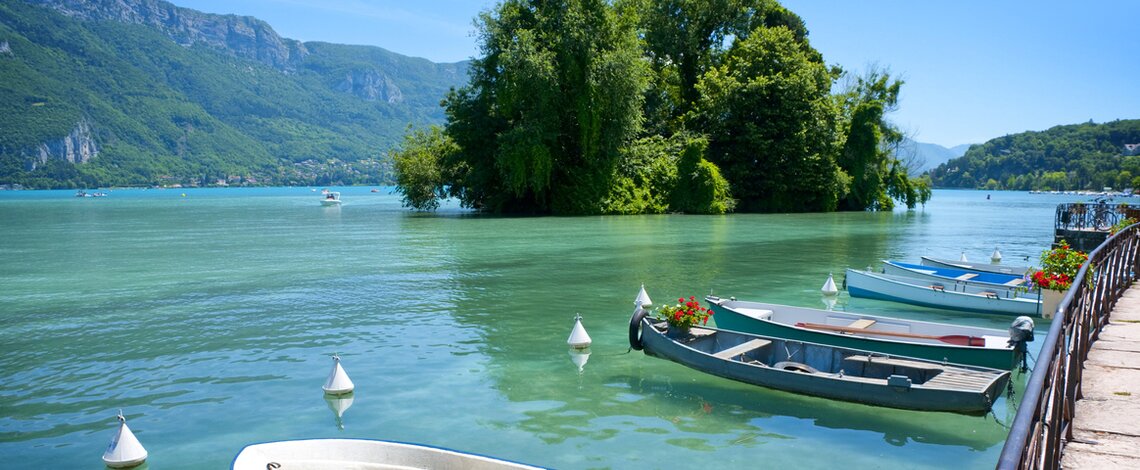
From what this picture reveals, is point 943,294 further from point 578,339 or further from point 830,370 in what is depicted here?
point 578,339

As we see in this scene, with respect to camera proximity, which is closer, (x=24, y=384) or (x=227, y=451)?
(x=227, y=451)

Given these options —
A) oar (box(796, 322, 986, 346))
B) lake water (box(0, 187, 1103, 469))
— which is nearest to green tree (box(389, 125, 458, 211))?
lake water (box(0, 187, 1103, 469))

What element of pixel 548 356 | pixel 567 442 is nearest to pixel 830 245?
pixel 548 356

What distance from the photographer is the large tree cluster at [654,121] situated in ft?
179

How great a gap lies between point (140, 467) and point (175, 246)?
3215 centimetres

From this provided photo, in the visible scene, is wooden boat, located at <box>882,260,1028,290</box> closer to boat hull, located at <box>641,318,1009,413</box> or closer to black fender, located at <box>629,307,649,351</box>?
boat hull, located at <box>641,318,1009,413</box>

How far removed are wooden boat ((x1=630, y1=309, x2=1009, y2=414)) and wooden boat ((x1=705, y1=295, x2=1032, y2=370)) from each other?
2.08ft

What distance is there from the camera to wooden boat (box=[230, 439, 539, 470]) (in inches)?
248

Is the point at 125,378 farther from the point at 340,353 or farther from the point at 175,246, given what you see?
the point at 175,246

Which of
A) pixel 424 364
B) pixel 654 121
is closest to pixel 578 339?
pixel 424 364

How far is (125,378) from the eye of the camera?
12.5 metres

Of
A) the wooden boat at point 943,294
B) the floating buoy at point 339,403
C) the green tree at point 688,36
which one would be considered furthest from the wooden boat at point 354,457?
the green tree at point 688,36

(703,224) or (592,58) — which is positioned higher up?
(592,58)

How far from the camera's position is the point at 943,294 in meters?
18.6
